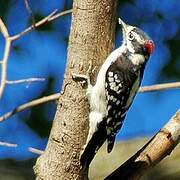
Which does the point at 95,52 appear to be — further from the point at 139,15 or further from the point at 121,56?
the point at 139,15

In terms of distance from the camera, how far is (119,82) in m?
1.98

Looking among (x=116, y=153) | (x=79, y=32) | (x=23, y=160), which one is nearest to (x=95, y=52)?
(x=79, y=32)

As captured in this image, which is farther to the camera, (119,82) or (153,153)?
(119,82)

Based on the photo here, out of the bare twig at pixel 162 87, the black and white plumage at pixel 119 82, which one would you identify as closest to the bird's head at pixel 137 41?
the black and white plumage at pixel 119 82

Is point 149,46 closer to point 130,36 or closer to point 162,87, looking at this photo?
point 130,36

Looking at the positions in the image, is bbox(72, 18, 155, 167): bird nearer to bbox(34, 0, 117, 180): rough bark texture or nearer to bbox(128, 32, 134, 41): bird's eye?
bbox(128, 32, 134, 41): bird's eye

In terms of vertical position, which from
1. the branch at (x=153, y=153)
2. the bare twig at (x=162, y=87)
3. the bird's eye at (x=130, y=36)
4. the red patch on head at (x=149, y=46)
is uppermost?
the bird's eye at (x=130, y=36)

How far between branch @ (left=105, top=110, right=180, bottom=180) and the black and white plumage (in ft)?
0.38

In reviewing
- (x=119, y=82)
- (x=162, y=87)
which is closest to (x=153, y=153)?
(x=162, y=87)

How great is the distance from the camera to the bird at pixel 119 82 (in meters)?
1.90

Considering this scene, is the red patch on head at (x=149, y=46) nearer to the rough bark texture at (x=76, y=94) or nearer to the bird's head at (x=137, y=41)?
the bird's head at (x=137, y=41)

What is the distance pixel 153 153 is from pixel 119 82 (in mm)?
272

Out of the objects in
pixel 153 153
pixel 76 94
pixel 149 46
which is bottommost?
pixel 153 153

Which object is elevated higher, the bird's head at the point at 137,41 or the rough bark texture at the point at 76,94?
the bird's head at the point at 137,41
